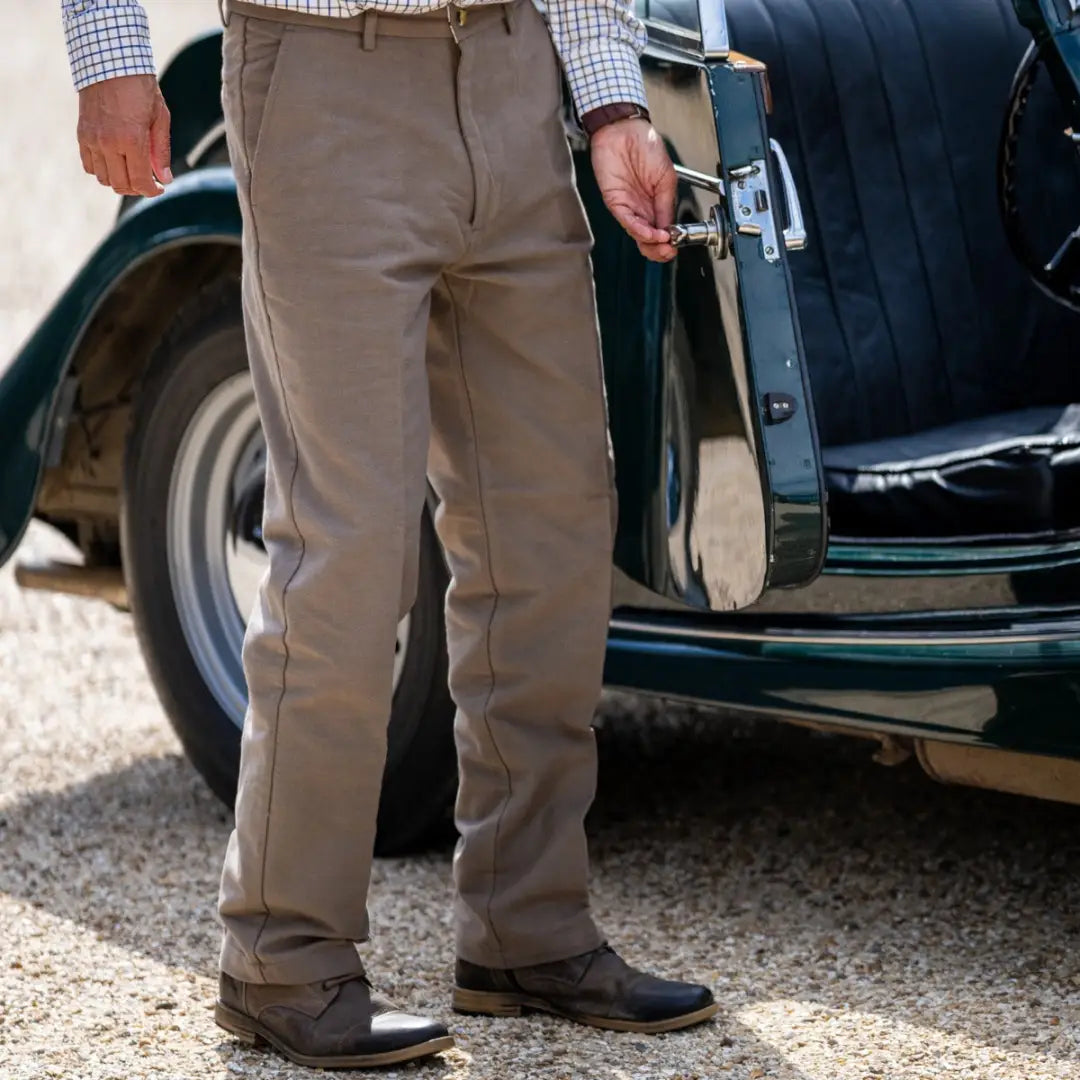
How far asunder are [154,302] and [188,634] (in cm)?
60

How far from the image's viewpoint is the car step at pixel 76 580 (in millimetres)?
3832

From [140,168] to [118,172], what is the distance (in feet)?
0.09

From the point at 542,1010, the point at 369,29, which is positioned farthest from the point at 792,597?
the point at 369,29

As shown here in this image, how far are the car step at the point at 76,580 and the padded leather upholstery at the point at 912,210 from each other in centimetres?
145

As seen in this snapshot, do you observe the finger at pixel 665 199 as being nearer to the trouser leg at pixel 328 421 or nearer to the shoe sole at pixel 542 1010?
the trouser leg at pixel 328 421

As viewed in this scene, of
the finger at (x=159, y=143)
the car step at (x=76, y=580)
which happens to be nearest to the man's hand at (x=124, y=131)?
the finger at (x=159, y=143)

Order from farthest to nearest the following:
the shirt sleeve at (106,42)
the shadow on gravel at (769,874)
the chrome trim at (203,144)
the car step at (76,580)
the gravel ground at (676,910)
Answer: the car step at (76,580) < the chrome trim at (203,144) < the shadow on gravel at (769,874) < the gravel ground at (676,910) < the shirt sleeve at (106,42)

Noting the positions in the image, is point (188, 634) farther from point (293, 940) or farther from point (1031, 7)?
point (1031, 7)

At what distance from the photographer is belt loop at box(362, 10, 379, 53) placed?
2268 millimetres

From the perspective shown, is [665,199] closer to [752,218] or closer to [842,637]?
[752,218]

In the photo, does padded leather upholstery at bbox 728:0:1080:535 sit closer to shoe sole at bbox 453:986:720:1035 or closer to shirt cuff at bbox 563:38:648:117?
shirt cuff at bbox 563:38:648:117

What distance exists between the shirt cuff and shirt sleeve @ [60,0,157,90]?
53 centimetres

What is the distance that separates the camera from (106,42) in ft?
7.36

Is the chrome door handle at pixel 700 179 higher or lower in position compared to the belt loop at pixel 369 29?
lower
